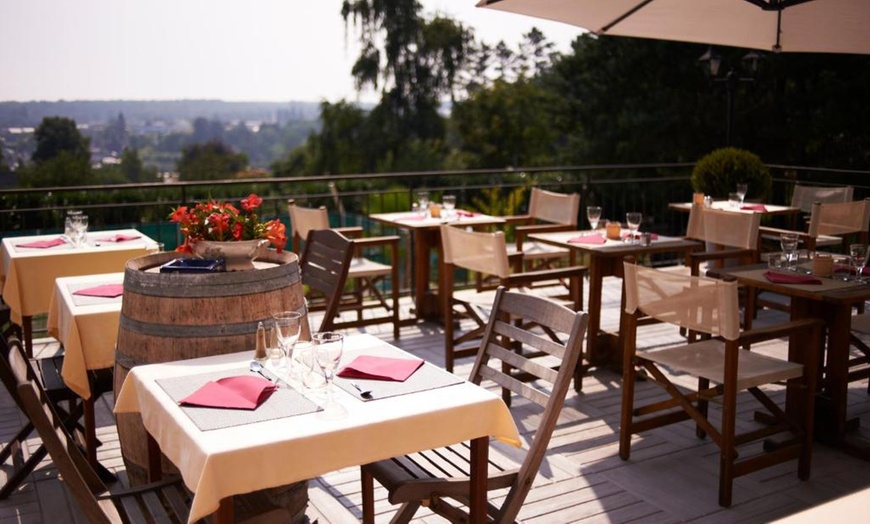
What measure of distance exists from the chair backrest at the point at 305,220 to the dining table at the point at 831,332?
9.57 ft

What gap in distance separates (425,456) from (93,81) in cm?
4124

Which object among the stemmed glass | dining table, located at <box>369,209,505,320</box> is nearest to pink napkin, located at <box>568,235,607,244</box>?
dining table, located at <box>369,209,505,320</box>

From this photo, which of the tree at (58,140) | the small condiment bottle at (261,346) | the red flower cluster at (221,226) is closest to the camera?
the small condiment bottle at (261,346)

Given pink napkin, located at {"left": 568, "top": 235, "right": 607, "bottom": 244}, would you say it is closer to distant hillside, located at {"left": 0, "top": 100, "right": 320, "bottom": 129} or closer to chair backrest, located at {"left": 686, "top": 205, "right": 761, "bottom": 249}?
chair backrest, located at {"left": 686, "top": 205, "right": 761, "bottom": 249}

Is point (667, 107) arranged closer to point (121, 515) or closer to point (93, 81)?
point (121, 515)

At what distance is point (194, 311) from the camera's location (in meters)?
2.71

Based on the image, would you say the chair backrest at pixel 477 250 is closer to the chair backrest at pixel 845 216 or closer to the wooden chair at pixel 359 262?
the wooden chair at pixel 359 262

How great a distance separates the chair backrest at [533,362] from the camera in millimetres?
2404

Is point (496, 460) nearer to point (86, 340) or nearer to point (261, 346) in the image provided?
point (261, 346)

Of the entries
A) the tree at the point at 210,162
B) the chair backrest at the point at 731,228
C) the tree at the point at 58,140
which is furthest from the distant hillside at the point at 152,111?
the chair backrest at the point at 731,228

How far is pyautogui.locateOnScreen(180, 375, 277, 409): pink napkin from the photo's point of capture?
217cm

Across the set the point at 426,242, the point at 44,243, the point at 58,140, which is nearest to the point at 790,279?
the point at 426,242

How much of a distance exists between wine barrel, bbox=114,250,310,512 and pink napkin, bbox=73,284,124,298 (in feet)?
2.73

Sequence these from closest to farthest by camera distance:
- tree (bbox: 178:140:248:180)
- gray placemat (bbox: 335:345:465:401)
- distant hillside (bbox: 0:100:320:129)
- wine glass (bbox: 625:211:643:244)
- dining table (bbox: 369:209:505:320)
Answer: gray placemat (bbox: 335:345:465:401)
wine glass (bbox: 625:211:643:244)
dining table (bbox: 369:209:505:320)
distant hillside (bbox: 0:100:320:129)
tree (bbox: 178:140:248:180)
